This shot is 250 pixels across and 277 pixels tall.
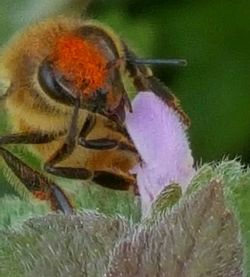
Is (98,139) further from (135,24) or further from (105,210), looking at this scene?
(135,24)

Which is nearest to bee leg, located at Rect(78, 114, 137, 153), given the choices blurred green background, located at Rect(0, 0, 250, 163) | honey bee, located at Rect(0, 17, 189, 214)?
honey bee, located at Rect(0, 17, 189, 214)

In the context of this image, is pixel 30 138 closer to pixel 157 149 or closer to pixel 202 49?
pixel 157 149

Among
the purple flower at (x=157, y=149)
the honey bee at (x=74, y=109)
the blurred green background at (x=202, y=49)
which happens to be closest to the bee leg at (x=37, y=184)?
the honey bee at (x=74, y=109)

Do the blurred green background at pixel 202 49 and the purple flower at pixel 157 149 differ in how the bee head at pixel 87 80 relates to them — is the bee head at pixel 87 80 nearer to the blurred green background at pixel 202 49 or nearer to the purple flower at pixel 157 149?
the purple flower at pixel 157 149

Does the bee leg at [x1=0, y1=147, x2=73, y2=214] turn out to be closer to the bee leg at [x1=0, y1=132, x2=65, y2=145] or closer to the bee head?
the bee leg at [x1=0, y1=132, x2=65, y2=145]

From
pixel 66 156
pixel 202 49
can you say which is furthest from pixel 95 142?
pixel 202 49
